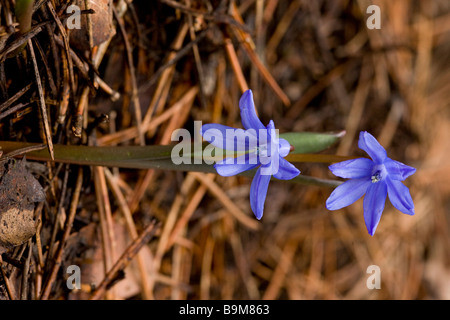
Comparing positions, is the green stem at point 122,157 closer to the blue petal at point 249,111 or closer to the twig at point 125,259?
the blue petal at point 249,111

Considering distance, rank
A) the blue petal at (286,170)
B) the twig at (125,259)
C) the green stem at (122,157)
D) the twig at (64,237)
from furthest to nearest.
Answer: the twig at (125,259) → the twig at (64,237) → the green stem at (122,157) → the blue petal at (286,170)

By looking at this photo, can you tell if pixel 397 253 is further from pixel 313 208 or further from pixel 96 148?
pixel 96 148

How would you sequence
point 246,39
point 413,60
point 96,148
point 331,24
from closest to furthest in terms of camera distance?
1. point 96,148
2. point 246,39
3. point 331,24
4. point 413,60

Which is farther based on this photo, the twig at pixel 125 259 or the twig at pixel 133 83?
the twig at pixel 125 259

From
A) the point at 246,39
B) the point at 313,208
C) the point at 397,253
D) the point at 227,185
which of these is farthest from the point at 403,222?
the point at 246,39

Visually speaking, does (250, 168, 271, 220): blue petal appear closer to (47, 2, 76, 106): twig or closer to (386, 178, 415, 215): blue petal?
(386, 178, 415, 215): blue petal

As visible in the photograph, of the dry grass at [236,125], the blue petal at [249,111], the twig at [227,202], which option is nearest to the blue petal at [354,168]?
the blue petal at [249,111]
